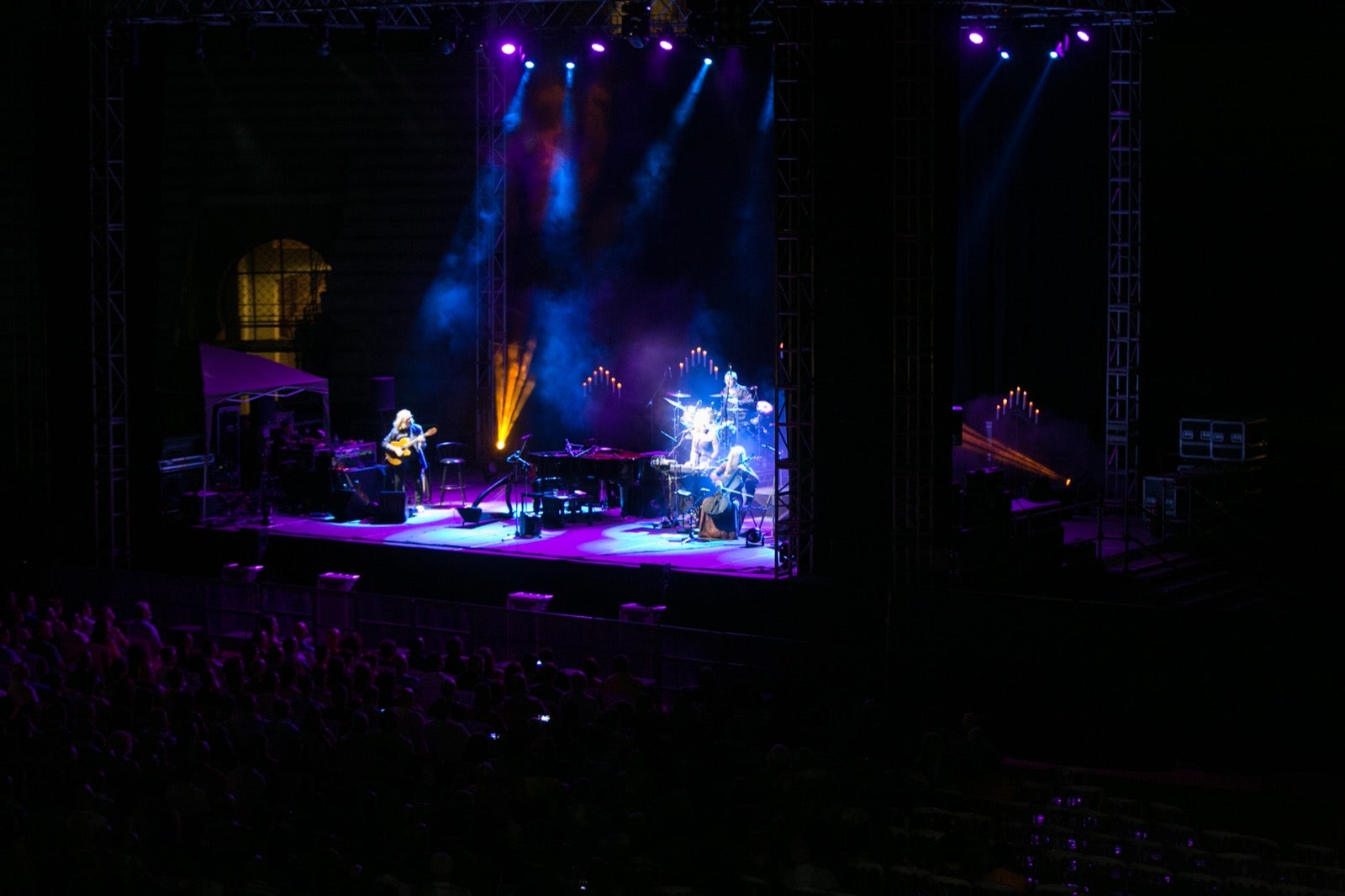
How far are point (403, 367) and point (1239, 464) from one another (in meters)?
14.4

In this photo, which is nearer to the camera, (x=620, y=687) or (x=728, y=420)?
(x=620, y=687)

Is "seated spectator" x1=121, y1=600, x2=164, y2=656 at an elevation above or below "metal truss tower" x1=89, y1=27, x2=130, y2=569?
below

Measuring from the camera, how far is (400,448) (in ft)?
66.7

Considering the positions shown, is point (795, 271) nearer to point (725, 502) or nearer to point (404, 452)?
point (725, 502)

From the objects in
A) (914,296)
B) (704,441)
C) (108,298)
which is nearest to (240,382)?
(108,298)

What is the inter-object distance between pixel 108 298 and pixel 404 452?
4617 mm

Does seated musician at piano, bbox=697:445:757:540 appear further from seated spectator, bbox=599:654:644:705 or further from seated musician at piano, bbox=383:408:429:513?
seated spectator, bbox=599:654:644:705

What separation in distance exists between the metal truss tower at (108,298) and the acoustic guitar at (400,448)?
3.60 m

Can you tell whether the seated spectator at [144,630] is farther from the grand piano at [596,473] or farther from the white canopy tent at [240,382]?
the grand piano at [596,473]

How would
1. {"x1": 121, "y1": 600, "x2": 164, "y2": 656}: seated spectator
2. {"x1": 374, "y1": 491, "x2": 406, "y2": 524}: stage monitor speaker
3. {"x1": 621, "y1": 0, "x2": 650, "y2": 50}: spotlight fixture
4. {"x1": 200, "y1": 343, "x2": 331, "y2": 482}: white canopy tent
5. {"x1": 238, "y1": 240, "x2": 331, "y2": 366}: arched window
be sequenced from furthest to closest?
1. {"x1": 238, "y1": 240, "x2": 331, "y2": 366}: arched window
2. {"x1": 200, "y1": 343, "x2": 331, "y2": 482}: white canopy tent
3. {"x1": 374, "y1": 491, "x2": 406, "y2": 524}: stage monitor speaker
4. {"x1": 621, "y1": 0, "x2": 650, "y2": 50}: spotlight fixture
5. {"x1": 121, "y1": 600, "x2": 164, "y2": 656}: seated spectator

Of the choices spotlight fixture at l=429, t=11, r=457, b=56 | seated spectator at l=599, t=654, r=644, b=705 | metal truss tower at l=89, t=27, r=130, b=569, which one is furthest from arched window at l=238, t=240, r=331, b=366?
seated spectator at l=599, t=654, r=644, b=705

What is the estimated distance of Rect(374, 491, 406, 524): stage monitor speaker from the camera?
63.4ft

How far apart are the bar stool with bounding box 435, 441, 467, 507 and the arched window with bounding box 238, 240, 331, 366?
197 inches

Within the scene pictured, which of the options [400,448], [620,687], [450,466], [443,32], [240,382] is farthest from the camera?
[450,466]
